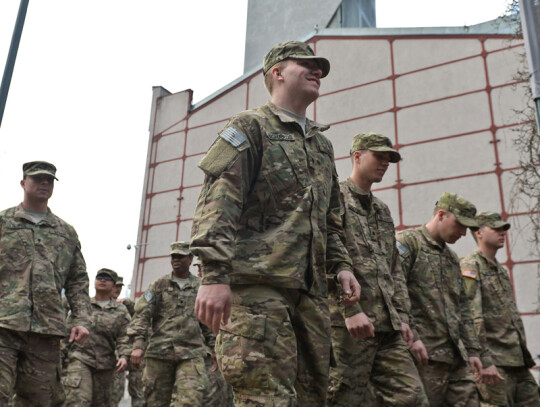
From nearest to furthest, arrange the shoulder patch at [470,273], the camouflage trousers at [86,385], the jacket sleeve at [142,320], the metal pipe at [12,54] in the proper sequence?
the shoulder patch at [470,273], the metal pipe at [12,54], the jacket sleeve at [142,320], the camouflage trousers at [86,385]

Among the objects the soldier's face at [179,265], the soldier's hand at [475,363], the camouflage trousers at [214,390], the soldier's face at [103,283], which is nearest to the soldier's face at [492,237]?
the soldier's hand at [475,363]

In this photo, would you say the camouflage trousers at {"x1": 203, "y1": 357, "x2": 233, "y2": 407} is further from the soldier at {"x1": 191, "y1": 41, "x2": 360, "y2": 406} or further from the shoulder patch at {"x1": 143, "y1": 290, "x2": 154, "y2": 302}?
the soldier at {"x1": 191, "y1": 41, "x2": 360, "y2": 406}

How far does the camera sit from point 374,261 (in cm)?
426

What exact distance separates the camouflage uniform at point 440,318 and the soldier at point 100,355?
442cm

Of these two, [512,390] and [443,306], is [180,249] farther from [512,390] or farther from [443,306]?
[512,390]

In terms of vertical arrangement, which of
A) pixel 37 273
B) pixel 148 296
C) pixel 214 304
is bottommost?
pixel 214 304

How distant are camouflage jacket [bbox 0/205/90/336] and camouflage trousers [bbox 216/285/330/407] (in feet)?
8.96

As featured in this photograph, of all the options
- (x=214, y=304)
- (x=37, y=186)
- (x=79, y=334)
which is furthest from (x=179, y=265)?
(x=214, y=304)

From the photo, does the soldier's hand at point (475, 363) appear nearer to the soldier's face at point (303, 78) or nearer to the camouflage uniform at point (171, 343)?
the camouflage uniform at point (171, 343)

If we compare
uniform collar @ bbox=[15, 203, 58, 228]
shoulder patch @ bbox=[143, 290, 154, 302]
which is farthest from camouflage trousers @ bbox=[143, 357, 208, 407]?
uniform collar @ bbox=[15, 203, 58, 228]

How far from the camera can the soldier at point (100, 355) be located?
8.09 m

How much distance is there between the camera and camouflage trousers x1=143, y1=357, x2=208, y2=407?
6398mm

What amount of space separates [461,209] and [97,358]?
583cm

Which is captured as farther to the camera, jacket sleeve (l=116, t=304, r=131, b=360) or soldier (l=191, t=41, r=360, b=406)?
jacket sleeve (l=116, t=304, r=131, b=360)
